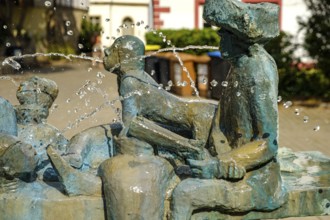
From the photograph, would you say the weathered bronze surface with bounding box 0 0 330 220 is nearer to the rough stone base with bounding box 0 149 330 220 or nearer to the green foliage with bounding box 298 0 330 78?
the rough stone base with bounding box 0 149 330 220

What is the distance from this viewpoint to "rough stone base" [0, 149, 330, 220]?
2836 millimetres

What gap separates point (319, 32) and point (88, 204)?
10135 millimetres

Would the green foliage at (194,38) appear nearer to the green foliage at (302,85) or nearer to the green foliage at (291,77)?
the green foliage at (291,77)

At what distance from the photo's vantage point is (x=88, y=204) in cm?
284

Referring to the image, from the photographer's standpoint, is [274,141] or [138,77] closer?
[274,141]

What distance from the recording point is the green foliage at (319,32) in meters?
12.2

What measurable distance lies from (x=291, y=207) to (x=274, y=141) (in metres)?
0.35

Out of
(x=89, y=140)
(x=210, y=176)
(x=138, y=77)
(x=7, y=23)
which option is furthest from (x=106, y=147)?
(x=7, y=23)

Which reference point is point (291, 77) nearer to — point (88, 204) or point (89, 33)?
point (89, 33)

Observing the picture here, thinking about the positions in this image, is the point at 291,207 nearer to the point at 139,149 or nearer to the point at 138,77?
the point at 139,149

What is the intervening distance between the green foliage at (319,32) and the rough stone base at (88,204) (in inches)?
370

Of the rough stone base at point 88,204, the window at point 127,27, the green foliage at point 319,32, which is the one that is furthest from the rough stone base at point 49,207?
the green foliage at point 319,32

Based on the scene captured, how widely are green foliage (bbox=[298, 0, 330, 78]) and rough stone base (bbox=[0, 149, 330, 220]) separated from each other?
9390 mm

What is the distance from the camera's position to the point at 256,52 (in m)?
2.86
